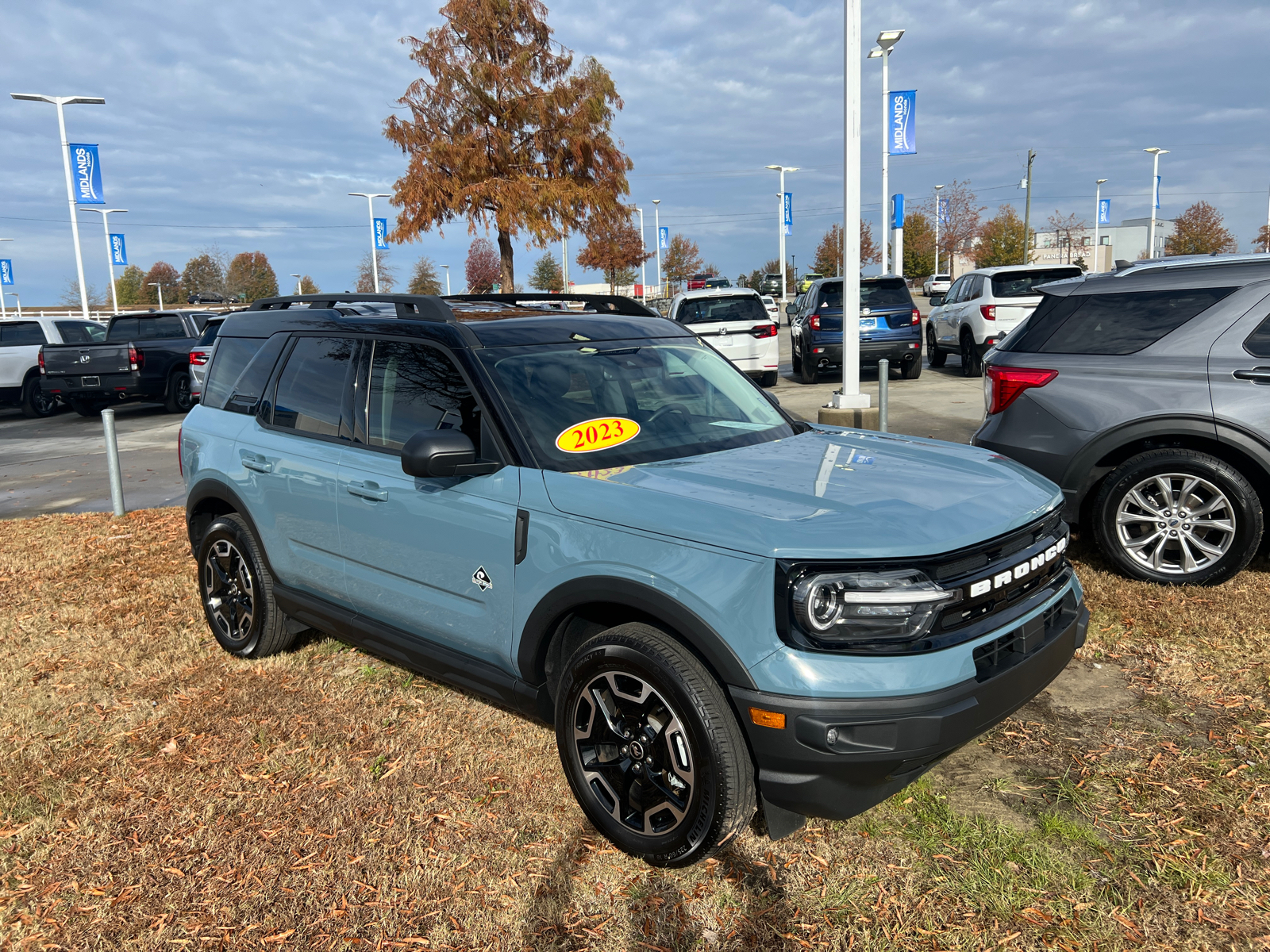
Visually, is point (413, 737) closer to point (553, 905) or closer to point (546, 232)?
point (553, 905)

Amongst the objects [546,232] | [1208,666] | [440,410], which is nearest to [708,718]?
[440,410]

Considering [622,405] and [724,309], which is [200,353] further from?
[622,405]

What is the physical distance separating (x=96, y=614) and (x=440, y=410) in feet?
12.1

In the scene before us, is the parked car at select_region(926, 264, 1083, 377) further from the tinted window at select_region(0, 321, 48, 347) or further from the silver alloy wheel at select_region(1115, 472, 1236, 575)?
the tinted window at select_region(0, 321, 48, 347)

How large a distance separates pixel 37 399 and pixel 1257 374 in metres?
20.8

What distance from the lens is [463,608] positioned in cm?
350

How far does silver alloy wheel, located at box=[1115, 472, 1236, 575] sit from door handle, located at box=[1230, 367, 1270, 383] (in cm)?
59

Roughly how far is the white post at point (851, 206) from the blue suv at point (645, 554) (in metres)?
6.69

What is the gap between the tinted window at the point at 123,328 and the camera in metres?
18.7

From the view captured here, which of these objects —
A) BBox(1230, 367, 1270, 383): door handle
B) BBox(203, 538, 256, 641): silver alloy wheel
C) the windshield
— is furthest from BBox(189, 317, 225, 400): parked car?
BBox(1230, 367, 1270, 383): door handle

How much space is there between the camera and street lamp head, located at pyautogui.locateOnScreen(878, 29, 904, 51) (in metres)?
24.8

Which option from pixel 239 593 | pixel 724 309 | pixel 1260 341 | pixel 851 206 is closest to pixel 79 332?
pixel 724 309

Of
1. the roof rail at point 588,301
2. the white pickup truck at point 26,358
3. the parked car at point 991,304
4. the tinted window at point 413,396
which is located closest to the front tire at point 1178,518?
the roof rail at point 588,301

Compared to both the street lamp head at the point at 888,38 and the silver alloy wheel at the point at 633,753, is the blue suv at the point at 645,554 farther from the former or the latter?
the street lamp head at the point at 888,38
